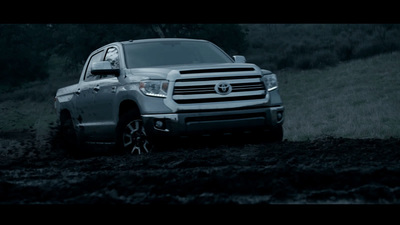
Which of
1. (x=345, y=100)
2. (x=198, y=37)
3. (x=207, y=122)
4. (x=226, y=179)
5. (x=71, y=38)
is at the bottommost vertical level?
(x=345, y=100)

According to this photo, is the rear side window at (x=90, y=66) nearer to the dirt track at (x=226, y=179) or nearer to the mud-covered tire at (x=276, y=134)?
the dirt track at (x=226, y=179)

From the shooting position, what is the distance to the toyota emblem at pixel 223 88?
8164 millimetres

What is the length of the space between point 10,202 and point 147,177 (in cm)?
119

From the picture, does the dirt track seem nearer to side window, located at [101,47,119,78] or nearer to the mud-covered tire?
the mud-covered tire

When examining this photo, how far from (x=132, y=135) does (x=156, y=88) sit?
0.77m

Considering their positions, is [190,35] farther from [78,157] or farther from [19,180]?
[19,180]

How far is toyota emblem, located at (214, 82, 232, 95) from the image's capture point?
8.16 metres

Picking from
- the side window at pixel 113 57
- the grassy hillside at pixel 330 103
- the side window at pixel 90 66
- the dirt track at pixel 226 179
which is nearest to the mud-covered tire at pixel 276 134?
Answer: the dirt track at pixel 226 179

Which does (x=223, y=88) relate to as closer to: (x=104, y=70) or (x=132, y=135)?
(x=132, y=135)

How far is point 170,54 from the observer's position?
9383 millimetres

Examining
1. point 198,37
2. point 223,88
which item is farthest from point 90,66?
point 198,37

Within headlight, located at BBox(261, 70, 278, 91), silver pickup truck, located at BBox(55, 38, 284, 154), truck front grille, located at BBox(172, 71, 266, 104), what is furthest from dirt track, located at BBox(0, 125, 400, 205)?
headlight, located at BBox(261, 70, 278, 91)

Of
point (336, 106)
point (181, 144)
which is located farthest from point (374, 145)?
point (336, 106)

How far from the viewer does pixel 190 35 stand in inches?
1580
